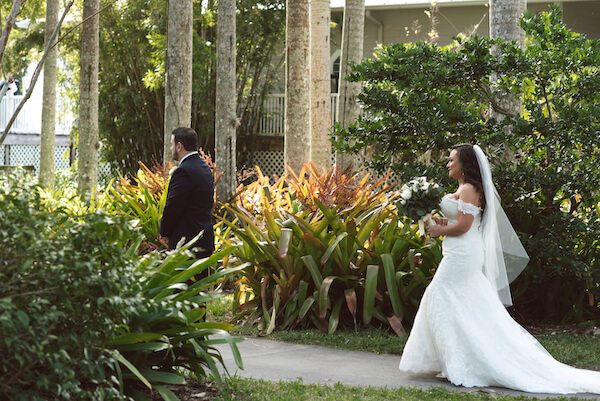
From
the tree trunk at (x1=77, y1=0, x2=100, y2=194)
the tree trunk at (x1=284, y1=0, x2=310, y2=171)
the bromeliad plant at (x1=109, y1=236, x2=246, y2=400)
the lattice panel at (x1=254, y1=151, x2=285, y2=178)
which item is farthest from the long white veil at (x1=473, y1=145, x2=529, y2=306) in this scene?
the lattice panel at (x1=254, y1=151, x2=285, y2=178)

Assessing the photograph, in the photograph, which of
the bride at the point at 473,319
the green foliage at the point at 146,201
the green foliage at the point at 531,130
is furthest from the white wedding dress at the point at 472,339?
the green foliage at the point at 146,201

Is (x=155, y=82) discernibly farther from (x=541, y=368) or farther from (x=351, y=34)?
(x=541, y=368)

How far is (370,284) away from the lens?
764 centimetres

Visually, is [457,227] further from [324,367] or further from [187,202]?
[187,202]

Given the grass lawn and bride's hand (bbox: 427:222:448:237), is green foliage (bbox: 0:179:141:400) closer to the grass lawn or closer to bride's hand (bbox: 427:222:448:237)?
the grass lawn

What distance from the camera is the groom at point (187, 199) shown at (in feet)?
21.0

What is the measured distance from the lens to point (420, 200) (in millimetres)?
6262

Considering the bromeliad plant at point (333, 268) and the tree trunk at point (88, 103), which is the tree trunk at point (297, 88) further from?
the tree trunk at point (88, 103)

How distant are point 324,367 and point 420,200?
1.65 metres

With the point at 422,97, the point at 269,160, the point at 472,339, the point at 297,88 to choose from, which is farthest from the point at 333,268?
the point at 269,160

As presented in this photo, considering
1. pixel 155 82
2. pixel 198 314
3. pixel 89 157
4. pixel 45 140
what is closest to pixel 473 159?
pixel 198 314

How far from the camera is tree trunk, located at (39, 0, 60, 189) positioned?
14516 millimetres

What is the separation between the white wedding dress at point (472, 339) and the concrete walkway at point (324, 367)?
13cm

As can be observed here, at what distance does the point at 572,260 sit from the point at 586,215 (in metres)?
0.68
